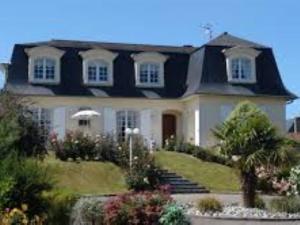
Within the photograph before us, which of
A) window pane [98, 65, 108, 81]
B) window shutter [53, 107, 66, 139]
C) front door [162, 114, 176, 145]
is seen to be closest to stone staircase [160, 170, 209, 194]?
window shutter [53, 107, 66, 139]

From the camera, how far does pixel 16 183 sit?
14664 mm

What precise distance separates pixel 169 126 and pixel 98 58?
6061mm

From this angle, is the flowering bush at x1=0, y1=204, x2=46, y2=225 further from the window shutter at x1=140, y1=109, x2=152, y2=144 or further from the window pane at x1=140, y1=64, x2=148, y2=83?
the window pane at x1=140, y1=64, x2=148, y2=83

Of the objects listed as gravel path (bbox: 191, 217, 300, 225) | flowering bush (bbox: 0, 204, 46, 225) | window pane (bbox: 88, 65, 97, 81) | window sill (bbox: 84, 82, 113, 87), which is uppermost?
window pane (bbox: 88, 65, 97, 81)

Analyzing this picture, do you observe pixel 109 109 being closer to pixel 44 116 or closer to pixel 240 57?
pixel 44 116

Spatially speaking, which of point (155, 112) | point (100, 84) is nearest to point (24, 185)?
point (100, 84)

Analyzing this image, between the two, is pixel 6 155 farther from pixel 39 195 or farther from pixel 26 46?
pixel 26 46

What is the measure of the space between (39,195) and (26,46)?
26.8 m

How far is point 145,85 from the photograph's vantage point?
4212cm

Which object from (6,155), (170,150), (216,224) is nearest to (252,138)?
(216,224)

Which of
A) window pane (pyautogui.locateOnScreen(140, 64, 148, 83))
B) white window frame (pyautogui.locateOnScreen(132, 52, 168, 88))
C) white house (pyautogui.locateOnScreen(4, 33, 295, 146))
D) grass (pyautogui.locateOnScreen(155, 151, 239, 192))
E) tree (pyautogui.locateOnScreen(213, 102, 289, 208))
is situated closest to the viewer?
tree (pyautogui.locateOnScreen(213, 102, 289, 208))

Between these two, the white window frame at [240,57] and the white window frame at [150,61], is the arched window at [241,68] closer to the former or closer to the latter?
the white window frame at [240,57]

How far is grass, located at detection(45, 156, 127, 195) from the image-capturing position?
2876 centimetres

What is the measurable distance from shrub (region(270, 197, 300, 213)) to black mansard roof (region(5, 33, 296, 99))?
66.0ft
